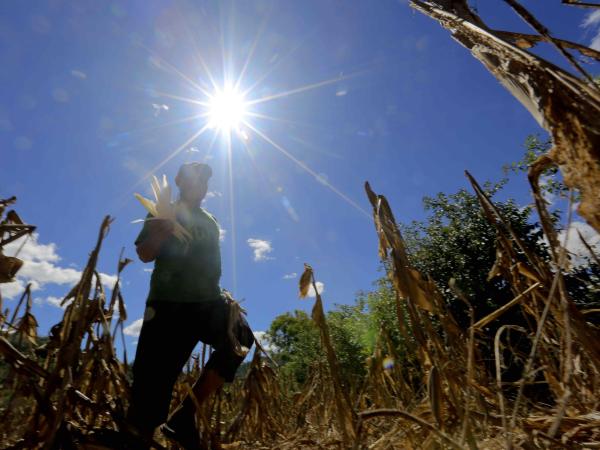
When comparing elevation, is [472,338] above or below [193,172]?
below

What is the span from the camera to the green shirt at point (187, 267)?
1.92m

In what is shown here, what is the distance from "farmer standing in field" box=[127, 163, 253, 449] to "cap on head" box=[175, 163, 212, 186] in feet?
0.38

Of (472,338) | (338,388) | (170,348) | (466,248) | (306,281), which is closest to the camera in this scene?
(472,338)

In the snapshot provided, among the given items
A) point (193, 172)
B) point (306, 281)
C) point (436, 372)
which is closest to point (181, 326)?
point (193, 172)

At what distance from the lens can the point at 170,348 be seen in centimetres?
178

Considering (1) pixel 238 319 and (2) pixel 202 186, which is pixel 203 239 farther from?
(1) pixel 238 319

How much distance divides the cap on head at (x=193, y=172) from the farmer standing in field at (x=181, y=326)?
0.38 ft

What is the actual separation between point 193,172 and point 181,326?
1015 millimetres

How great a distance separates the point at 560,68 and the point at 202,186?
212 cm

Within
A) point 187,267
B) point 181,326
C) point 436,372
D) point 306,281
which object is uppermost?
point 187,267

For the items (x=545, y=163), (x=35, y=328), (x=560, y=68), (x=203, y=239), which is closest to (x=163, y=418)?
(x=35, y=328)

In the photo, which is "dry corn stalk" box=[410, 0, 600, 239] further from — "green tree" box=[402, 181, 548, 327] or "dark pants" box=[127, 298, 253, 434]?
"green tree" box=[402, 181, 548, 327]

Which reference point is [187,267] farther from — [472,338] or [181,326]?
[472,338]

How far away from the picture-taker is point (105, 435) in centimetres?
101
